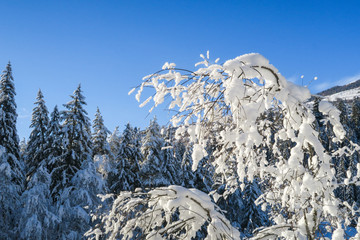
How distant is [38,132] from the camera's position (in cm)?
1967

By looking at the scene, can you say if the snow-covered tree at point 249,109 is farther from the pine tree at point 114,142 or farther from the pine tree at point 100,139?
the pine tree at point 114,142

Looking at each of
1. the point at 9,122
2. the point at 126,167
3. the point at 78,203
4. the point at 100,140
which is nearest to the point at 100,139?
the point at 100,140

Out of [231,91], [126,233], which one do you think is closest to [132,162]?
[126,233]

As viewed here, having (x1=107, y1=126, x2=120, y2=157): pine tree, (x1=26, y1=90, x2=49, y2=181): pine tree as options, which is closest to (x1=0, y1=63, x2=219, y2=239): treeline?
(x1=26, y1=90, x2=49, y2=181): pine tree

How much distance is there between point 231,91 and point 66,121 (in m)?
16.7

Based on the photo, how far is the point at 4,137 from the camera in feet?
51.3

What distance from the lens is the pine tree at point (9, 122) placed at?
1562 cm

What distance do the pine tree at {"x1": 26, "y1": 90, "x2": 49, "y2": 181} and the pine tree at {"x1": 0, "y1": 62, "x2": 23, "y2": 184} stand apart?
202 cm

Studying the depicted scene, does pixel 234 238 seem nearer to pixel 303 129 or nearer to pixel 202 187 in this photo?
pixel 303 129

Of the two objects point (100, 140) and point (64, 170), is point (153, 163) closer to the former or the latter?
point (100, 140)

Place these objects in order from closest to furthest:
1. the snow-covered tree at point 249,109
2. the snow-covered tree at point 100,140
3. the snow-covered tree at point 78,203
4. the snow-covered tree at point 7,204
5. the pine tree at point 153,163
→ the snow-covered tree at point 249,109
the snow-covered tree at point 7,204
the snow-covered tree at point 78,203
the pine tree at point 153,163
the snow-covered tree at point 100,140

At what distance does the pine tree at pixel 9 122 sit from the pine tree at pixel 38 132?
2025mm

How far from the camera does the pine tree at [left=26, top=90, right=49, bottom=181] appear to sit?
61.3 ft

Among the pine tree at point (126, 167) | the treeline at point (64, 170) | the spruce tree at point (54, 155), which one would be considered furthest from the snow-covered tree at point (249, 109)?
the pine tree at point (126, 167)
